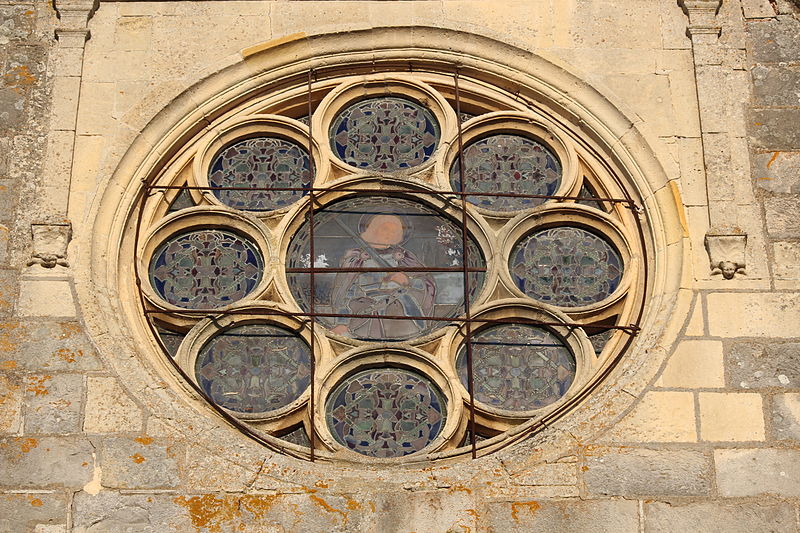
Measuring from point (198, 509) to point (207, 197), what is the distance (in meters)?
2.15

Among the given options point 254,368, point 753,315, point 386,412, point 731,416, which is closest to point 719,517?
point 731,416

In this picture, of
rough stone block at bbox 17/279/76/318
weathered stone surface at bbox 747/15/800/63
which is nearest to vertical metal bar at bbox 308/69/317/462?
rough stone block at bbox 17/279/76/318

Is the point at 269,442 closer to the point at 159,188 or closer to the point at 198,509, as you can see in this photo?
the point at 198,509

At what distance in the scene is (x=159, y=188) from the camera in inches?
409

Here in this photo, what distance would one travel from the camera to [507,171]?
10.6 metres

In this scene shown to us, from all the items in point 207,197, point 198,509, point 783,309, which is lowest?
point 198,509

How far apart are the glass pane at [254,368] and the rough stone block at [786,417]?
241 centimetres

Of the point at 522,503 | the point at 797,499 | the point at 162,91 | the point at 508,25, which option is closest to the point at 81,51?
the point at 162,91

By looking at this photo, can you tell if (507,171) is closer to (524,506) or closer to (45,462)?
(524,506)

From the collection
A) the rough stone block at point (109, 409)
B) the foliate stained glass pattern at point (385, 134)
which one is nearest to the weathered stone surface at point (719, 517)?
the rough stone block at point (109, 409)

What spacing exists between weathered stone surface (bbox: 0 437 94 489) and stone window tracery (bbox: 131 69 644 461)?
0.83m

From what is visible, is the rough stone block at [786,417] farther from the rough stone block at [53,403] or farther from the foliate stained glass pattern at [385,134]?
the rough stone block at [53,403]

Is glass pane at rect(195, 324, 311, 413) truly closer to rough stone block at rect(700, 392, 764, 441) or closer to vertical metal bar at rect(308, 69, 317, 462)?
vertical metal bar at rect(308, 69, 317, 462)

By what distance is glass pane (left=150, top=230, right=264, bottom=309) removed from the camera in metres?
10.1
